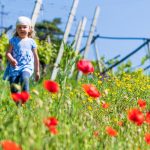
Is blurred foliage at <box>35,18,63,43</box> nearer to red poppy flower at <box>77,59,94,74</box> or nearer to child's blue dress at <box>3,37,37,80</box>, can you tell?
child's blue dress at <box>3,37,37,80</box>

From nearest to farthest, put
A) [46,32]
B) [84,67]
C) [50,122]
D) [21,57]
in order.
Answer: [50,122] → [84,67] → [21,57] → [46,32]

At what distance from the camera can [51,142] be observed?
2.38 m

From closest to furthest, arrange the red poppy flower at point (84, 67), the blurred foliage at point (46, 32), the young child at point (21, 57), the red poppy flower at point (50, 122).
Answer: the red poppy flower at point (50, 122) < the red poppy flower at point (84, 67) < the young child at point (21, 57) < the blurred foliage at point (46, 32)

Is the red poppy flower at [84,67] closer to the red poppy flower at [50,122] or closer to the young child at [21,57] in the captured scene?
the red poppy flower at [50,122]

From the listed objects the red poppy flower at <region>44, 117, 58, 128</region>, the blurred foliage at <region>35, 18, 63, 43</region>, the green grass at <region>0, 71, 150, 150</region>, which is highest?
the blurred foliage at <region>35, 18, 63, 43</region>

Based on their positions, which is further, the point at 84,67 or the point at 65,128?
the point at 84,67

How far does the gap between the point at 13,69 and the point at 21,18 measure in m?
0.54

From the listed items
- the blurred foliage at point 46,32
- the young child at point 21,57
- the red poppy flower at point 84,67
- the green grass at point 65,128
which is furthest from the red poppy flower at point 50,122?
the blurred foliage at point 46,32

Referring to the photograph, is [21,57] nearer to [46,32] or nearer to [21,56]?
[21,56]

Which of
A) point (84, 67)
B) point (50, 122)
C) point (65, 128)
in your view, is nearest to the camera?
point (50, 122)

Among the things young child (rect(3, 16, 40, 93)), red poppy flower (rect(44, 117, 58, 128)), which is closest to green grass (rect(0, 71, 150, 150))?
red poppy flower (rect(44, 117, 58, 128))

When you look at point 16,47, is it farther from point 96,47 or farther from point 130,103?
point 96,47

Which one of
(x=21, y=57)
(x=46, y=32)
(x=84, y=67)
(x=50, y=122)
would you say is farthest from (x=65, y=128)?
(x=46, y=32)

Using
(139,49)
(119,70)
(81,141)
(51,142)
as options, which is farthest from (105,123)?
(119,70)
